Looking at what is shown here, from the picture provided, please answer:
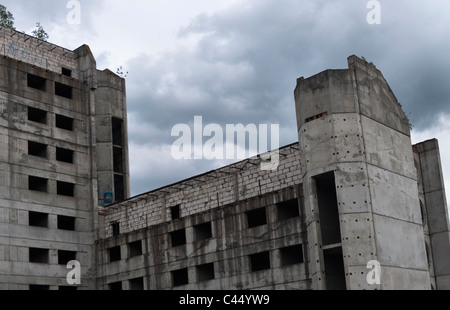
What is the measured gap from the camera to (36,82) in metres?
51.9

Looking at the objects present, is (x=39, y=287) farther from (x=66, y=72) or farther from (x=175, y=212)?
(x=66, y=72)

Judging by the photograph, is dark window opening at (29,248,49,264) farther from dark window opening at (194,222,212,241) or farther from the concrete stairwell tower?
the concrete stairwell tower

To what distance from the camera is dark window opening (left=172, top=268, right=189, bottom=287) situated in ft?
149

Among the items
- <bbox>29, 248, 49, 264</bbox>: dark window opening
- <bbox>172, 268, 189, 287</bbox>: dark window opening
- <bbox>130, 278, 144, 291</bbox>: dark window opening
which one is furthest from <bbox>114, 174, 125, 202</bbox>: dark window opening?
<bbox>172, 268, 189, 287</bbox>: dark window opening

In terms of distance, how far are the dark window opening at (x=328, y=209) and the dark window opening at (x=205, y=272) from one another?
11.5 meters

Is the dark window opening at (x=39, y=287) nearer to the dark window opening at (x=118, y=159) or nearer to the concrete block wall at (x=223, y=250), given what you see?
the concrete block wall at (x=223, y=250)

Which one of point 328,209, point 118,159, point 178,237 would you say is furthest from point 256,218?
point 118,159

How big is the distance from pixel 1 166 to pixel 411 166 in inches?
1101

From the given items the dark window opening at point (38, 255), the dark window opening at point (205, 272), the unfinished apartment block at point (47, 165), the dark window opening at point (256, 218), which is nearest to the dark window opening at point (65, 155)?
the unfinished apartment block at point (47, 165)

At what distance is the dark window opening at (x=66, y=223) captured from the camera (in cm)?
5083

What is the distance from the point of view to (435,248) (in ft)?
144
